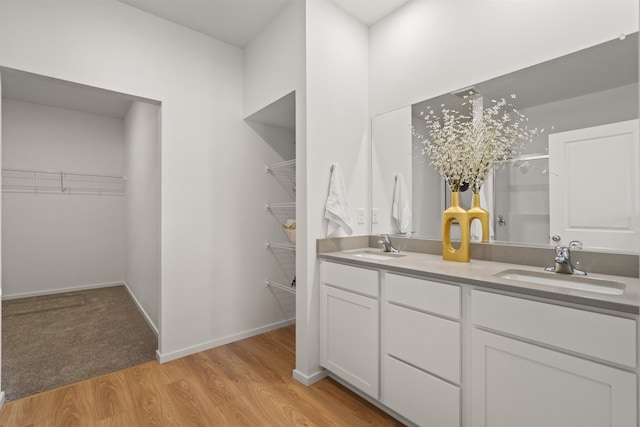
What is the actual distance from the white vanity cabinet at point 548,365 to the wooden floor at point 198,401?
706 millimetres

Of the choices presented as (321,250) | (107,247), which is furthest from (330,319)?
(107,247)

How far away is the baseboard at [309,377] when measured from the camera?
2.06m

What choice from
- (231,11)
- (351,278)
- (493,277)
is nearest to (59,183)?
(231,11)

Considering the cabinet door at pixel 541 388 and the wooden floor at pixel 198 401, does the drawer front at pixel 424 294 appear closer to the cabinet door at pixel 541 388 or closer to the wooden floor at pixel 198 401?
the cabinet door at pixel 541 388

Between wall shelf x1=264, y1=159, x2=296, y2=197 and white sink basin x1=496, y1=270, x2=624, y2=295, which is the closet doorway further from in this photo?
white sink basin x1=496, y1=270, x2=624, y2=295

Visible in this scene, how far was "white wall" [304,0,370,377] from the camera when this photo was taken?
212 cm

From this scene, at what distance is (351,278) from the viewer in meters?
1.92

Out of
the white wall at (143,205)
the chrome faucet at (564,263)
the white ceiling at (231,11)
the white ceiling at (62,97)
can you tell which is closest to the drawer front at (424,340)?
the chrome faucet at (564,263)

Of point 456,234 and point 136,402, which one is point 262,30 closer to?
point 456,234

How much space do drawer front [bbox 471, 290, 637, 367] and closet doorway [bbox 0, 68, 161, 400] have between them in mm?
2707

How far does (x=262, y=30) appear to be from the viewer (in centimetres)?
261

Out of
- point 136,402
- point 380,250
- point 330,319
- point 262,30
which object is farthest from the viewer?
point 262,30

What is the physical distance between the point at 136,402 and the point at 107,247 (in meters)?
3.66

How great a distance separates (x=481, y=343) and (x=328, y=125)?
5.33ft
